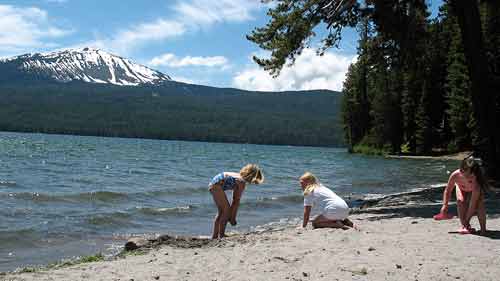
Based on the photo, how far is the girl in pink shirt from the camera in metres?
8.38

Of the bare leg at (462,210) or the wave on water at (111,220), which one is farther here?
the wave on water at (111,220)

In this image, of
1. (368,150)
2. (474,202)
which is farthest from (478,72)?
(368,150)

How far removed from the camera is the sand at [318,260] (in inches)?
236

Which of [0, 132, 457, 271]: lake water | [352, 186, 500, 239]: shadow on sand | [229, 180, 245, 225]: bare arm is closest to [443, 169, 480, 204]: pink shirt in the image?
[352, 186, 500, 239]: shadow on sand

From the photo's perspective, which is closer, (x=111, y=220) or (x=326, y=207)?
(x=326, y=207)

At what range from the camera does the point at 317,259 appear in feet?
21.9

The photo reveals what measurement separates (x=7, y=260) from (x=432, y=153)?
56345 millimetres

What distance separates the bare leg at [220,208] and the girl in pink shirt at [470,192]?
3.90m

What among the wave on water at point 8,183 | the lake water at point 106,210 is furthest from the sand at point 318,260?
the wave on water at point 8,183

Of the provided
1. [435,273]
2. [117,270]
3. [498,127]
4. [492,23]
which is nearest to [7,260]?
[117,270]

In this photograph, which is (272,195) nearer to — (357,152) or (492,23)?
(492,23)

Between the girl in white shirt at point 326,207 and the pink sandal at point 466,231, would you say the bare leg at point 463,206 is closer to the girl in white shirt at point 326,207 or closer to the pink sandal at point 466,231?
the pink sandal at point 466,231

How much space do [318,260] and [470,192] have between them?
3.66 meters

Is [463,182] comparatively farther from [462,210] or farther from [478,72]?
[478,72]
